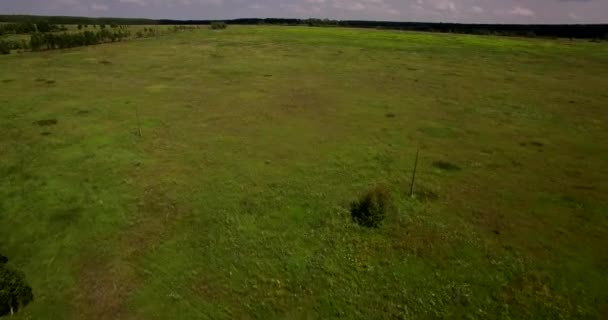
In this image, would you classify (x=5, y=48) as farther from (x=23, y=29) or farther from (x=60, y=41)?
(x=23, y=29)

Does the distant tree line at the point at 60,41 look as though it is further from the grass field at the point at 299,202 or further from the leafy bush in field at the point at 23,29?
the grass field at the point at 299,202

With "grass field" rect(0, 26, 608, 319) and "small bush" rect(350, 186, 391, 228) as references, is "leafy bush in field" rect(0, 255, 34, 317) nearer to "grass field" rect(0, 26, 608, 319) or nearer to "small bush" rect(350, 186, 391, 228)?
"grass field" rect(0, 26, 608, 319)

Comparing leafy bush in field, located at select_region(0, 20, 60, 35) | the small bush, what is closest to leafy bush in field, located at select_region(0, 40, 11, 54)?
leafy bush in field, located at select_region(0, 20, 60, 35)

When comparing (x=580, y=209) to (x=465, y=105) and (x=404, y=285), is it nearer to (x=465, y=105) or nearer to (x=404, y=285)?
(x=404, y=285)

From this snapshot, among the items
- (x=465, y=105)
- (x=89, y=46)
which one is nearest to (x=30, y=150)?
(x=465, y=105)

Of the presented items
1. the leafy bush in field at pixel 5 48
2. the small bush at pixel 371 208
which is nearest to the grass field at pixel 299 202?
the small bush at pixel 371 208
